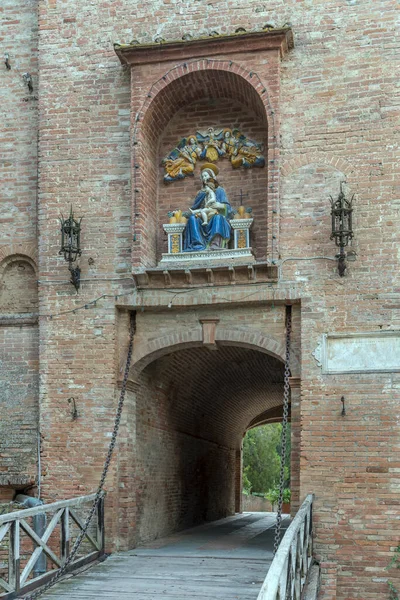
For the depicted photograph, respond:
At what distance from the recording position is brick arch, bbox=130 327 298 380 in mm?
10922

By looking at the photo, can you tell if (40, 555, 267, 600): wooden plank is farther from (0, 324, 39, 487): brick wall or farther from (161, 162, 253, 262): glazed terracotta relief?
(161, 162, 253, 262): glazed terracotta relief

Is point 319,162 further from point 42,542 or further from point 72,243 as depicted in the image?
point 42,542

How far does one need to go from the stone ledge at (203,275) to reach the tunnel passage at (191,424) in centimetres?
153

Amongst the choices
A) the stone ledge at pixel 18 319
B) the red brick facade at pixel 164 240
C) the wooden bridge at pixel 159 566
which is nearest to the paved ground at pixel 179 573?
the wooden bridge at pixel 159 566

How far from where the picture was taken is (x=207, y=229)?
1138 centimetres

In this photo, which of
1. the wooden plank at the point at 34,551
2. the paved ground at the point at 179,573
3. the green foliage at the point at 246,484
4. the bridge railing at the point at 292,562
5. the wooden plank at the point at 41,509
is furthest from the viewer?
the green foliage at the point at 246,484

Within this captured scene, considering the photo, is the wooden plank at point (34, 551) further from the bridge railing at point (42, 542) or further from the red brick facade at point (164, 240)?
the red brick facade at point (164, 240)

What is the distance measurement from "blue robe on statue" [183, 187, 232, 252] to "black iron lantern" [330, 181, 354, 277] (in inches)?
62.8

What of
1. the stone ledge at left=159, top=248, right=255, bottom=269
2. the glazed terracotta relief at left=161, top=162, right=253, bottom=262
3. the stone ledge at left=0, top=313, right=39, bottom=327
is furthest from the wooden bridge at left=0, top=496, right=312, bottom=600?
the glazed terracotta relief at left=161, top=162, right=253, bottom=262

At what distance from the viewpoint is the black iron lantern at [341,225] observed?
10344 mm

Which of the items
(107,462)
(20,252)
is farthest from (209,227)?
(107,462)

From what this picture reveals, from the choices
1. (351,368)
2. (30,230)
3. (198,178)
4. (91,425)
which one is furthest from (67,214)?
(351,368)

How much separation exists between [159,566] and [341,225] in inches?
187

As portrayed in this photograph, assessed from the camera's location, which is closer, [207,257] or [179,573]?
[179,573]
